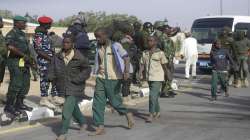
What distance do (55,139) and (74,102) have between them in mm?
635

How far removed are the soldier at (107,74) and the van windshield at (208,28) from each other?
13.8m

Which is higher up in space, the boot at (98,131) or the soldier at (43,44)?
the soldier at (43,44)

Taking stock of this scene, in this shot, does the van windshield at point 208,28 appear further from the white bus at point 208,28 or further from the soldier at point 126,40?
the soldier at point 126,40

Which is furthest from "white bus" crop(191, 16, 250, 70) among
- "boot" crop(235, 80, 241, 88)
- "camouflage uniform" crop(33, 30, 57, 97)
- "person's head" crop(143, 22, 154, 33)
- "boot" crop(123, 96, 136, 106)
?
"camouflage uniform" crop(33, 30, 57, 97)

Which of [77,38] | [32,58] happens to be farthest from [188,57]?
[32,58]

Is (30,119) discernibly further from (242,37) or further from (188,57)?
(188,57)

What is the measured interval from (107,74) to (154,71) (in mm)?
1480

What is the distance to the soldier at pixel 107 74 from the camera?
29.4 feet

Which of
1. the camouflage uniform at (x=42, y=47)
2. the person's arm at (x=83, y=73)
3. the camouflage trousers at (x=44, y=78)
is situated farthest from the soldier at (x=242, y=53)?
the person's arm at (x=83, y=73)

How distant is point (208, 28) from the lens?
23.0 meters

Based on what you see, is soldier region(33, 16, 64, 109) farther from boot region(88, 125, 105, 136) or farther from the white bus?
the white bus

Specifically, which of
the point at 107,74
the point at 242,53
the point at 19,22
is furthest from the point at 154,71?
the point at 242,53

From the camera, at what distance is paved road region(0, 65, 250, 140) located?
8.77 m

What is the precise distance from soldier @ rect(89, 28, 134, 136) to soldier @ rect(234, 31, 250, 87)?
28.9 ft
